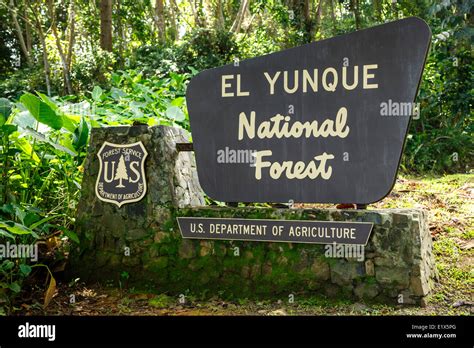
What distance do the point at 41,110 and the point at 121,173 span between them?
0.79 meters

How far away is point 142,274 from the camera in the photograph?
13.1 feet

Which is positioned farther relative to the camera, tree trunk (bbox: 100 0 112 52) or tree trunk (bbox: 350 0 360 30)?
tree trunk (bbox: 350 0 360 30)

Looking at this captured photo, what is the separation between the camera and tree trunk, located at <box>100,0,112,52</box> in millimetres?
10883

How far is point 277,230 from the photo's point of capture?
3633 mm

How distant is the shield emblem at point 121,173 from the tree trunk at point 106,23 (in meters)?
7.59

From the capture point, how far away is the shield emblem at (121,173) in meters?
4.00

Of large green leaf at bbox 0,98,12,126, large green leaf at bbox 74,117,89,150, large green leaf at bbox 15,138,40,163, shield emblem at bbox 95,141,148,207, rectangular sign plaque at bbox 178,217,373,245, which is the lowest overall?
rectangular sign plaque at bbox 178,217,373,245

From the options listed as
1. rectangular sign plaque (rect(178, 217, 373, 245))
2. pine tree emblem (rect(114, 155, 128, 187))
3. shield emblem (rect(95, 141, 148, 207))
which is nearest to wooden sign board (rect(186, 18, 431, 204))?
rectangular sign plaque (rect(178, 217, 373, 245))


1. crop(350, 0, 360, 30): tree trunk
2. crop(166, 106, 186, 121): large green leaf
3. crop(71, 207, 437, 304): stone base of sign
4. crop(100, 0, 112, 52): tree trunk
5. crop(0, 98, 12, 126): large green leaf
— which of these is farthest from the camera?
crop(350, 0, 360, 30): tree trunk

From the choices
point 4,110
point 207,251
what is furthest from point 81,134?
point 207,251

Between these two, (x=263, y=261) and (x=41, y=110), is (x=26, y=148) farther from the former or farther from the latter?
(x=263, y=261)

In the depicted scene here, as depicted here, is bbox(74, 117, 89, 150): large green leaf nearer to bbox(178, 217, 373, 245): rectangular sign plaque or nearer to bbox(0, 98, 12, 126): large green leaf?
bbox(0, 98, 12, 126): large green leaf

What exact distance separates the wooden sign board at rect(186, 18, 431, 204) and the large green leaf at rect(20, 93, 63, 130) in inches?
43.1

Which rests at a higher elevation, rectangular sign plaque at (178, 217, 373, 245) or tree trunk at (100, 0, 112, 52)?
tree trunk at (100, 0, 112, 52)
